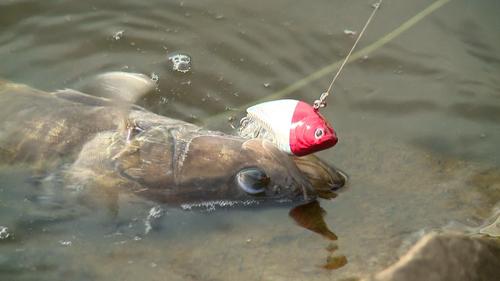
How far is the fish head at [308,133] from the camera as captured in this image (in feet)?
10.9

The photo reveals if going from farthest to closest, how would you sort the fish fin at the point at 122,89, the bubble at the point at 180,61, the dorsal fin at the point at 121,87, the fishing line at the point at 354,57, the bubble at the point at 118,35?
the bubble at the point at 118,35
the bubble at the point at 180,61
the fishing line at the point at 354,57
the dorsal fin at the point at 121,87
the fish fin at the point at 122,89

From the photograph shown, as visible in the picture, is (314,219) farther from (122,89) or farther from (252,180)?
(122,89)

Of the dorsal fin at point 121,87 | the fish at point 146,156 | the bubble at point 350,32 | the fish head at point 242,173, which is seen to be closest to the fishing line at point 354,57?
the bubble at point 350,32

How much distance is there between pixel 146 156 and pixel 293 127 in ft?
2.64

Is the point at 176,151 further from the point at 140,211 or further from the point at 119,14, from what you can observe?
the point at 119,14

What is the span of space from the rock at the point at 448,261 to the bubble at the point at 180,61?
8.02 ft

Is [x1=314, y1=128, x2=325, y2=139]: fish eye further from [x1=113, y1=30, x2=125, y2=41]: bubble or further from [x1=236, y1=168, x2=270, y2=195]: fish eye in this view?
[x1=113, y1=30, x2=125, y2=41]: bubble

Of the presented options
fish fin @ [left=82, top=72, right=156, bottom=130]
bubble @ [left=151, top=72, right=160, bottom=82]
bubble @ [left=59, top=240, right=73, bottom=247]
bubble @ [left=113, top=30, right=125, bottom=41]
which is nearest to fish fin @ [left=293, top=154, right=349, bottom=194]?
fish fin @ [left=82, top=72, right=156, bottom=130]

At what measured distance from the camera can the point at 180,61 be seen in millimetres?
5105

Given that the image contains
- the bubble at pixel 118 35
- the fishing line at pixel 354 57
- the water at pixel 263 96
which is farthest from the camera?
the bubble at pixel 118 35

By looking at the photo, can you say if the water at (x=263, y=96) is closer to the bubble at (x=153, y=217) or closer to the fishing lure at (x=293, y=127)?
the bubble at (x=153, y=217)

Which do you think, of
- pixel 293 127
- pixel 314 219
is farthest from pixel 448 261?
pixel 293 127

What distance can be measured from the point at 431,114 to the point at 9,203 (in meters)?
2.79

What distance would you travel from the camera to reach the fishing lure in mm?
3333
